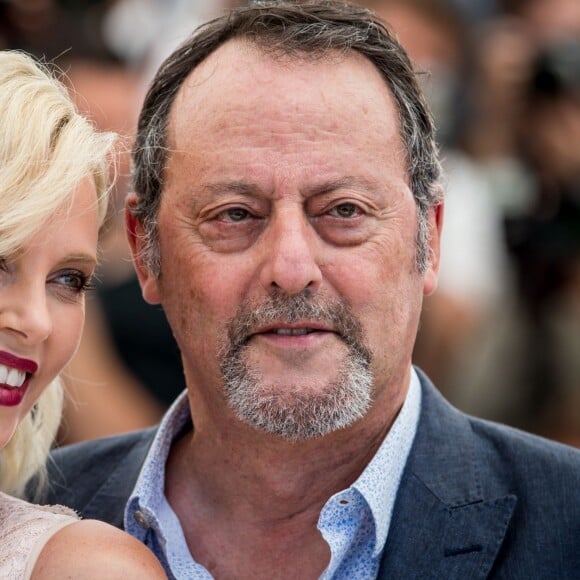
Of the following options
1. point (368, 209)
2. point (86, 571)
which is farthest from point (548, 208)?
point (86, 571)

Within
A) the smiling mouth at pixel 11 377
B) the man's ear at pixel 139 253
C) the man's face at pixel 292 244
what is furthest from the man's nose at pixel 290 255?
the smiling mouth at pixel 11 377

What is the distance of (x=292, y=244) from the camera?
3.46 meters

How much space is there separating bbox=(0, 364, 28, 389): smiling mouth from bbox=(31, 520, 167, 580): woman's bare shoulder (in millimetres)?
406

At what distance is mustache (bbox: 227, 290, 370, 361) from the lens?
3.47 m

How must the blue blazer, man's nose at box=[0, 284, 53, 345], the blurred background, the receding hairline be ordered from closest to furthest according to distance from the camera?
man's nose at box=[0, 284, 53, 345] < the blue blazer < the receding hairline < the blurred background

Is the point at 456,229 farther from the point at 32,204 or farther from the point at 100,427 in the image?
the point at 32,204

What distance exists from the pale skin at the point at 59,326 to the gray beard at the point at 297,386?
1.41 ft

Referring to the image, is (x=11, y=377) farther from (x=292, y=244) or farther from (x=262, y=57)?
(x=262, y=57)

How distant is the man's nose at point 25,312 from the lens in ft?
10.6

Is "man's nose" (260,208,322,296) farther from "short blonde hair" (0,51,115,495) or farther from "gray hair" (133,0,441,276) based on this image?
"short blonde hair" (0,51,115,495)

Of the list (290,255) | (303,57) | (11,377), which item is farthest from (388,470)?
(303,57)

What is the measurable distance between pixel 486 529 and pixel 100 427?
2338mm

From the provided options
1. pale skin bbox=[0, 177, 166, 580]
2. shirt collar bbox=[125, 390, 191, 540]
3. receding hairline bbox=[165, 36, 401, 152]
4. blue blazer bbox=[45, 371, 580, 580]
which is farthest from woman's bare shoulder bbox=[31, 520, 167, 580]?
receding hairline bbox=[165, 36, 401, 152]

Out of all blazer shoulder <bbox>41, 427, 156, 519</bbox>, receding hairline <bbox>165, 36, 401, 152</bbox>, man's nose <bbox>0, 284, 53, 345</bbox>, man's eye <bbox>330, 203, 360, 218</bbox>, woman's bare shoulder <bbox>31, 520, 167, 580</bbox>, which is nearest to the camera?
woman's bare shoulder <bbox>31, 520, 167, 580</bbox>
